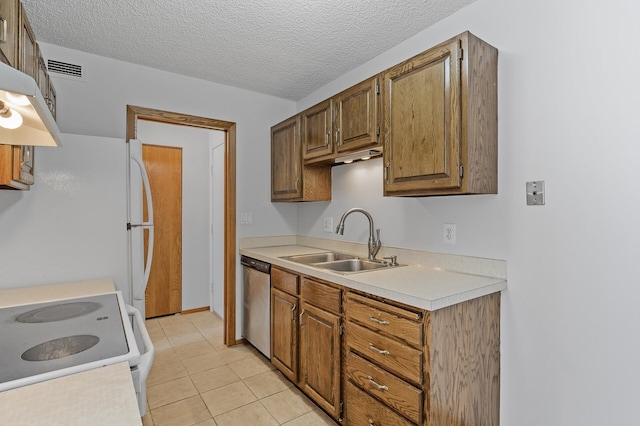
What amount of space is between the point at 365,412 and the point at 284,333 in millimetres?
936

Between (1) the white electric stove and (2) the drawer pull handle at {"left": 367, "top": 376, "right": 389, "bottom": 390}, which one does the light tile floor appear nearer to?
(2) the drawer pull handle at {"left": 367, "top": 376, "right": 389, "bottom": 390}

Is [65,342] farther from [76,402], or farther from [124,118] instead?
[124,118]

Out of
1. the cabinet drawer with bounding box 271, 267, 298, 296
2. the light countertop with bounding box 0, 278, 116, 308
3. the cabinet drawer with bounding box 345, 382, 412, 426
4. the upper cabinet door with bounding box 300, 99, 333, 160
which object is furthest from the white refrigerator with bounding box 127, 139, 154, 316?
the cabinet drawer with bounding box 345, 382, 412, 426

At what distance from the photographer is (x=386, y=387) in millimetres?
1560

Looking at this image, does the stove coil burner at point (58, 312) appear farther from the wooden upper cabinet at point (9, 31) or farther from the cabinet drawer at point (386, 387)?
the cabinet drawer at point (386, 387)

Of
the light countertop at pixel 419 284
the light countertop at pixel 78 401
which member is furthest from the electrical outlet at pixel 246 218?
the light countertop at pixel 78 401

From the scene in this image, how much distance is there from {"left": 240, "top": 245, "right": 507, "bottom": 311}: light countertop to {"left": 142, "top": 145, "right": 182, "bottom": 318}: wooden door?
2.36 meters

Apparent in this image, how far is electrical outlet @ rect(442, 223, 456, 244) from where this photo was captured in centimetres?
198

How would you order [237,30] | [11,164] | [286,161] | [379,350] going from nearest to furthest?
[11,164] → [379,350] → [237,30] → [286,161]

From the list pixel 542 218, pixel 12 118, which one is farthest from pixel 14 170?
pixel 542 218

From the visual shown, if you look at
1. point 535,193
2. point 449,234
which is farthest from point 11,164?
point 535,193

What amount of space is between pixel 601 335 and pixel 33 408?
1948 mm

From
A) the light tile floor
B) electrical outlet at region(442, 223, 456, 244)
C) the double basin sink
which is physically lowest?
the light tile floor

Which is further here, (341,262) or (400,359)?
(341,262)
